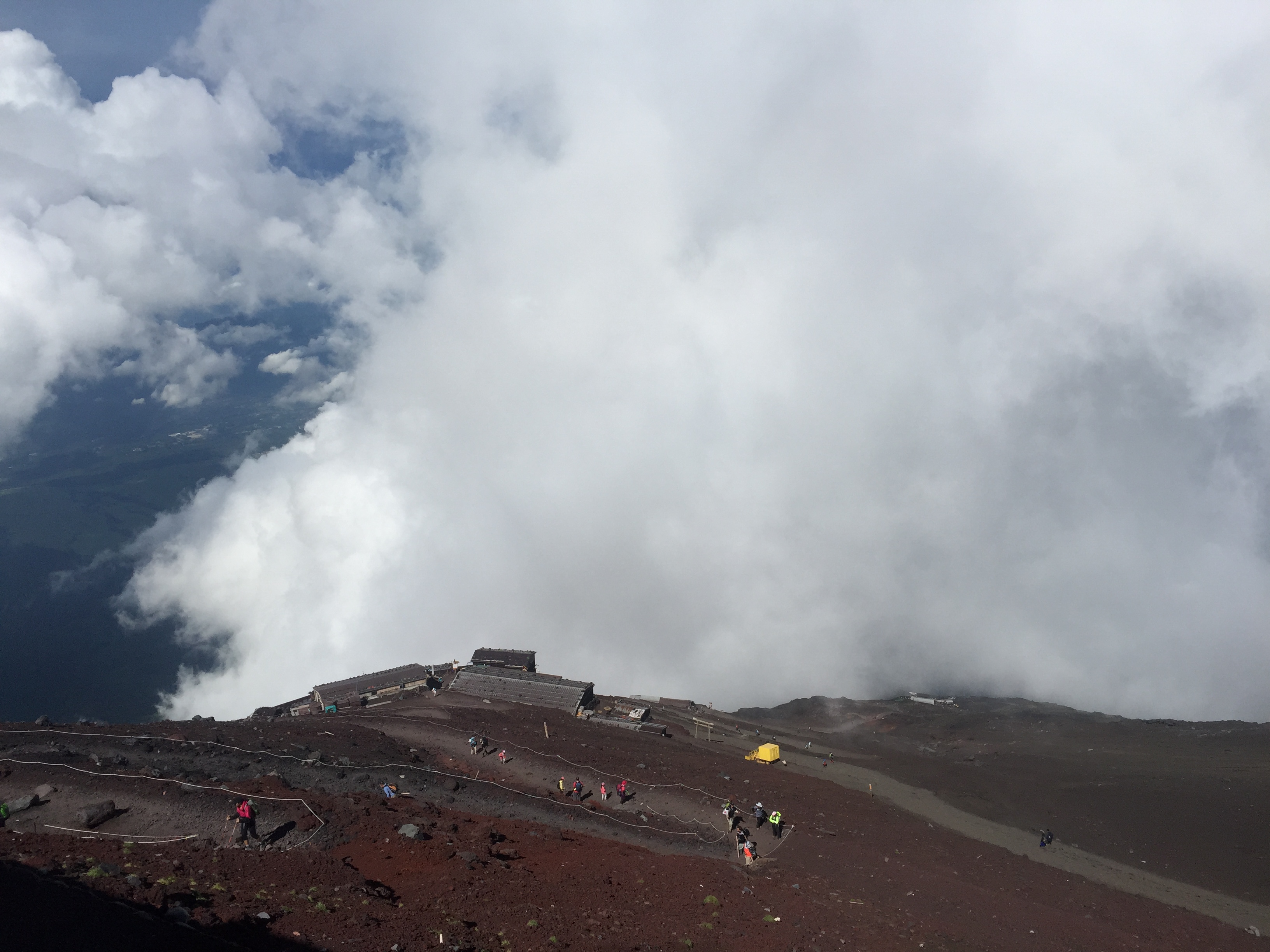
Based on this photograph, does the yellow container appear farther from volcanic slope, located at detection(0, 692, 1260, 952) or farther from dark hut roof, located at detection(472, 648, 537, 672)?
dark hut roof, located at detection(472, 648, 537, 672)

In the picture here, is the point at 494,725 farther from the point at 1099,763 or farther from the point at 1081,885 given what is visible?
the point at 1099,763

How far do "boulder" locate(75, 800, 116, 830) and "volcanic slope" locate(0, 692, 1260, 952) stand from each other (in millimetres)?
234

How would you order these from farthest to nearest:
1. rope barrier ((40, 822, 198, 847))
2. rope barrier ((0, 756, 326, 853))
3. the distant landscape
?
the distant landscape, rope barrier ((0, 756, 326, 853)), rope barrier ((40, 822, 198, 847))

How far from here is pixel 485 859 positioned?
83.1 feet

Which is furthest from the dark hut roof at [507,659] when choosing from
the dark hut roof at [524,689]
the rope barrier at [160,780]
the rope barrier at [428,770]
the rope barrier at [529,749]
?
the rope barrier at [160,780]

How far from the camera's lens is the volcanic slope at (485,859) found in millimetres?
19266

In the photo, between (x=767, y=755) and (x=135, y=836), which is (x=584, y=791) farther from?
(x=135, y=836)

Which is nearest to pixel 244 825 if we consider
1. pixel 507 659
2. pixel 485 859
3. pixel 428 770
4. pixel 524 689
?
pixel 485 859

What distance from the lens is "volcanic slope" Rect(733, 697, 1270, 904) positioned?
124 feet

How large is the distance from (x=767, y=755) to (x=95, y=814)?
38071mm

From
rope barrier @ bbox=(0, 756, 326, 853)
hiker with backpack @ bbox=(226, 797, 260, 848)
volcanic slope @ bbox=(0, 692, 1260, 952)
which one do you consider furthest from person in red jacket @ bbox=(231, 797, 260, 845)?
rope barrier @ bbox=(0, 756, 326, 853)

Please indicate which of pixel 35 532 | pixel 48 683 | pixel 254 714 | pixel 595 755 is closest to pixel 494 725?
pixel 595 755

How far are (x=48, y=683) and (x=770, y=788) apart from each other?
128 meters

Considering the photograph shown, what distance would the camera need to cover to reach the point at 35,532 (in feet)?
561
